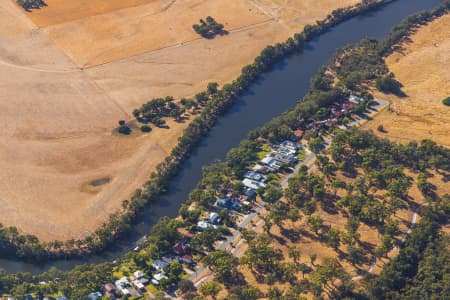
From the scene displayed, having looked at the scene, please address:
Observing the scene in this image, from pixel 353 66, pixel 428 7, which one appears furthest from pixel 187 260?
pixel 428 7

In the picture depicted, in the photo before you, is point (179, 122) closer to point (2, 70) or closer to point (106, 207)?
point (106, 207)

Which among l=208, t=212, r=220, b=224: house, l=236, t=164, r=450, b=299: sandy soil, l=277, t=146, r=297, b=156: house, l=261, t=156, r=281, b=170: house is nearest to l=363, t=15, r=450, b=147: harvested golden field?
l=277, t=146, r=297, b=156: house

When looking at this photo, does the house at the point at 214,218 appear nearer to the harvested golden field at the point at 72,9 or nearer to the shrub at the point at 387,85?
the shrub at the point at 387,85

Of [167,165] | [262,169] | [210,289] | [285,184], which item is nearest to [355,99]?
[262,169]

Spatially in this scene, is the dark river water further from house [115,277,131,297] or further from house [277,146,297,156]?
house [277,146,297,156]

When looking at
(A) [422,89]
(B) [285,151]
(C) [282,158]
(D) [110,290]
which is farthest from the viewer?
(A) [422,89]

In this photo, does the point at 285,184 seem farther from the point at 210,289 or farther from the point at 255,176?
the point at 210,289
